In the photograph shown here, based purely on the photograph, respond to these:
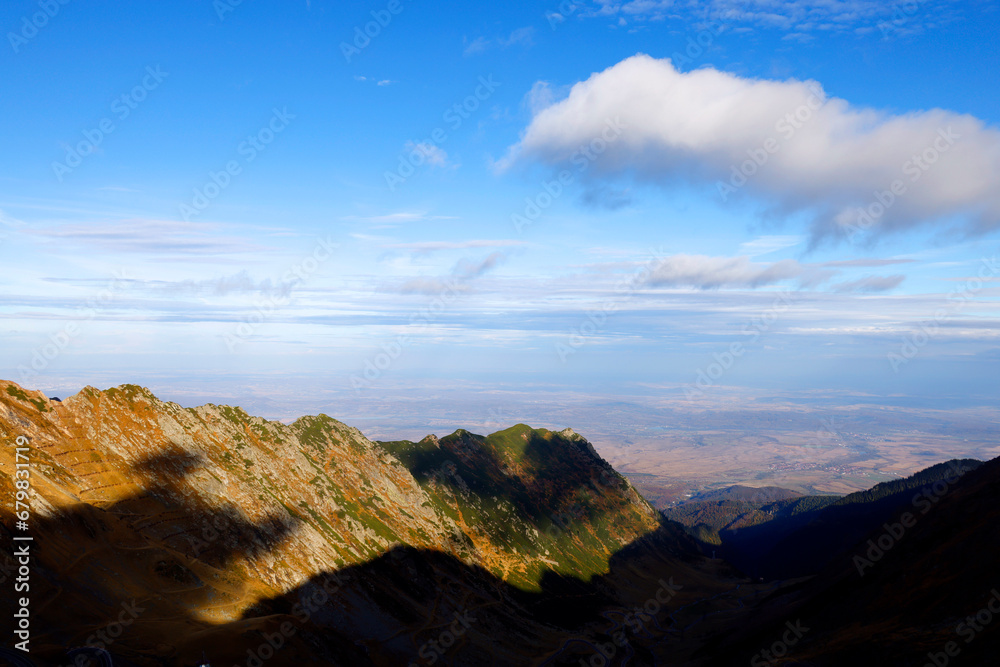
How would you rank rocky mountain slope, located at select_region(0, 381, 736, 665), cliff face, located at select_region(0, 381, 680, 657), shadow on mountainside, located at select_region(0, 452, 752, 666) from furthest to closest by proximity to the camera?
cliff face, located at select_region(0, 381, 680, 657)
rocky mountain slope, located at select_region(0, 381, 736, 665)
shadow on mountainside, located at select_region(0, 452, 752, 666)

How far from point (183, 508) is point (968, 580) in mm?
128903

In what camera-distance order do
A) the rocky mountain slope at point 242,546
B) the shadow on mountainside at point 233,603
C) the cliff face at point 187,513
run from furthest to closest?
the cliff face at point 187,513 → the rocky mountain slope at point 242,546 → the shadow on mountainside at point 233,603

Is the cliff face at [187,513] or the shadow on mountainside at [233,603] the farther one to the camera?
the cliff face at [187,513]

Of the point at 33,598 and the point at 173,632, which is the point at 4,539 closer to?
the point at 33,598

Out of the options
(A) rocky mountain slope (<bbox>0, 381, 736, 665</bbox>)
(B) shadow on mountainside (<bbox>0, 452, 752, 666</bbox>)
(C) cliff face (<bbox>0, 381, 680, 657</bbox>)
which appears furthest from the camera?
(C) cliff face (<bbox>0, 381, 680, 657</bbox>)

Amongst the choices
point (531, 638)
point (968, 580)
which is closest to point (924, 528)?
point (968, 580)

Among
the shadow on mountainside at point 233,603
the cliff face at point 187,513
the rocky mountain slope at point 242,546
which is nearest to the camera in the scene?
the shadow on mountainside at point 233,603

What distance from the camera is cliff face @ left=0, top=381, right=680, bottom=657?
230 ft

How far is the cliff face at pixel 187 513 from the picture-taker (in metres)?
70.1

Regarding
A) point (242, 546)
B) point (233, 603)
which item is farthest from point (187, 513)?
point (233, 603)

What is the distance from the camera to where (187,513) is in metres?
97.7

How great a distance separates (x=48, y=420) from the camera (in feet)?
311

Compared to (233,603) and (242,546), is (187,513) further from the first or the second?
(233,603)

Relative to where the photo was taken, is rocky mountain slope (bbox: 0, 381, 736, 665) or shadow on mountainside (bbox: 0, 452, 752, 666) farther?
rocky mountain slope (bbox: 0, 381, 736, 665)
